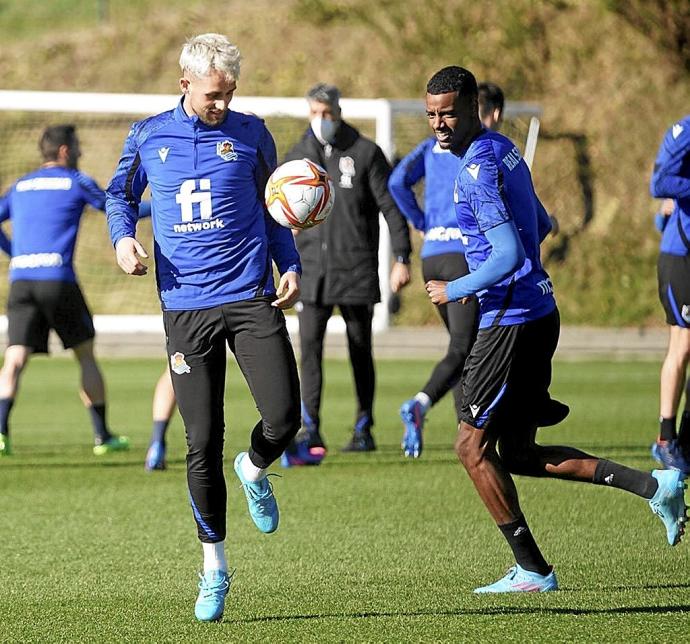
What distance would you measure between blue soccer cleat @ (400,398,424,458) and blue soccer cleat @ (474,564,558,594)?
3.35 m

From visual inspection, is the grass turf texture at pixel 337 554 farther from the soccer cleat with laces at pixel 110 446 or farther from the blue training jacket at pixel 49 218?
the blue training jacket at pixel 49 218

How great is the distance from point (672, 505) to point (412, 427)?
11.9 feet

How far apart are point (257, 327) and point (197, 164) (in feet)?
2.29

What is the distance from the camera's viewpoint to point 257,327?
5762mm

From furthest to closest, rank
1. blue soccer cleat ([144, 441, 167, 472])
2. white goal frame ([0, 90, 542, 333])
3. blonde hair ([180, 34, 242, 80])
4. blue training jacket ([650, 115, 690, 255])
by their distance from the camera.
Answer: white goal frame ([0, 90, 542, 333]) → blue soccer cleat ([144, 441, 167, 472]) → blue training jacket ([650, 115, 690, 255]) → blonde hair ([180, 34, 242, 80])

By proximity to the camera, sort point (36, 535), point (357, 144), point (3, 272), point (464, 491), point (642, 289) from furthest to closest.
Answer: point (3, 272) < point (642, 289) < point (357, 144) < point (464, 491) < point (36, 535)

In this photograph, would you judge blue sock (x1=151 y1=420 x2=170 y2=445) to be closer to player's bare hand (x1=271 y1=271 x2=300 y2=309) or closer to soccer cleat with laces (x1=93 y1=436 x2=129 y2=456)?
soccer cleat with laces (x1=93 y1=436 x2=129 y2=456)

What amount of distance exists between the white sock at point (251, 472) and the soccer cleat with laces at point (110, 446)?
5322mm

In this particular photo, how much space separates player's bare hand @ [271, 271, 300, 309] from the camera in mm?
5766

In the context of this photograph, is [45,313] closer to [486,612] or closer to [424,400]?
[424,400]

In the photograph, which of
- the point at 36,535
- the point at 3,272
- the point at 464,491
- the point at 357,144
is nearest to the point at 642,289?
the point at 3,272

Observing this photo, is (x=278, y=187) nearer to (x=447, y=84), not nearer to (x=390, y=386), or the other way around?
(x=447, y=84)

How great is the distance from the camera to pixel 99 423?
11070 millimetres

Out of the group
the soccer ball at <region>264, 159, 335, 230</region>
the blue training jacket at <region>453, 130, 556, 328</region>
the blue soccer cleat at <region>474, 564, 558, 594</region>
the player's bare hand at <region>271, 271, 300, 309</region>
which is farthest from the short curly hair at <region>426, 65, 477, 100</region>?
the blue soccer cleat at <region>474, 564, 558, 594</region>
